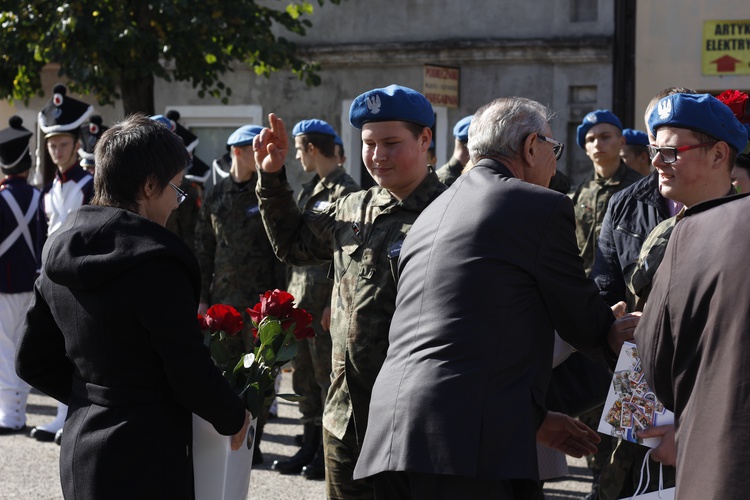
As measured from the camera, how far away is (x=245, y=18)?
45.8 feet

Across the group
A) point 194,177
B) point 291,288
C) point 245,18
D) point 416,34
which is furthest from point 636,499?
point 416,34

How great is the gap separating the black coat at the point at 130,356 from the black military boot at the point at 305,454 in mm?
4308

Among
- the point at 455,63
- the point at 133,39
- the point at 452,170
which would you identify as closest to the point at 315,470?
the point at 452,170

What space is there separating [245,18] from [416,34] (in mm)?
4185

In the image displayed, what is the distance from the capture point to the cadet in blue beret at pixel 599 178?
8391mm

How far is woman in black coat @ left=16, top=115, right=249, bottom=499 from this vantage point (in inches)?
147

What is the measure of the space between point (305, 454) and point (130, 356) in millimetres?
4581

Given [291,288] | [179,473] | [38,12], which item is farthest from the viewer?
[38,12]

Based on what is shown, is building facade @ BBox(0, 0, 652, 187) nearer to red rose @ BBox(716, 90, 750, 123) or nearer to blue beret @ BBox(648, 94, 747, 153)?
red rose @ BBox(716, 90, 750, 123)

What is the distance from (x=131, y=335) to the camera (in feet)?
12.3

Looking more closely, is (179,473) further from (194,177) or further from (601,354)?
(194,177)

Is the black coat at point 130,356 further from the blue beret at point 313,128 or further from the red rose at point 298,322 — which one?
the blue beret at point 313,128

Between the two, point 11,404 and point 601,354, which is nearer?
point 601,354

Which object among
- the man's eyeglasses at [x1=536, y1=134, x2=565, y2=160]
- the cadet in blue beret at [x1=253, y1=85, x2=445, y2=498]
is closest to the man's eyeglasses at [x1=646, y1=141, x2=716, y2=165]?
the man's eyeglasses at [x1=536, y1=134, x2=565, y2=160]
